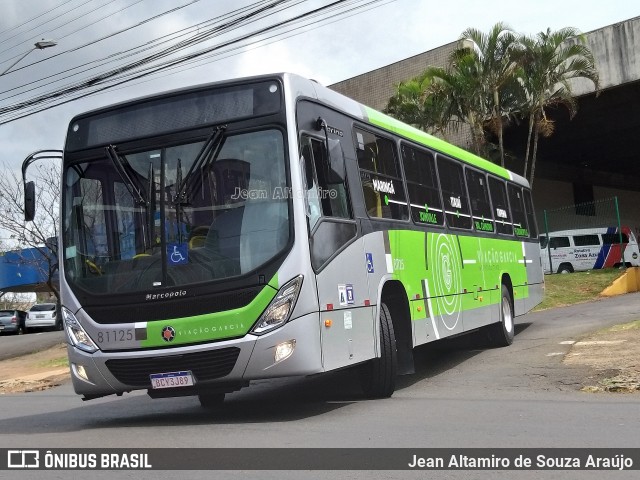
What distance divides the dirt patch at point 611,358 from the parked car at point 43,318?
35.9 m

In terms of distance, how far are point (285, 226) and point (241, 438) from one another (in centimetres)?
207

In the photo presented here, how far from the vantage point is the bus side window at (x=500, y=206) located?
1639 cm

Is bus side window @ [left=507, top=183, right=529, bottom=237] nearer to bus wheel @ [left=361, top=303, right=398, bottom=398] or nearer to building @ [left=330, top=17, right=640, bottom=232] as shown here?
bus wheel @ [left=361, top=303, right=398, bottom=398]

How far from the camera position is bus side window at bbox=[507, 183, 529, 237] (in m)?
17.9

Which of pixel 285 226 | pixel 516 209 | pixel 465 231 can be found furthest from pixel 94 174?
pixel 516 209

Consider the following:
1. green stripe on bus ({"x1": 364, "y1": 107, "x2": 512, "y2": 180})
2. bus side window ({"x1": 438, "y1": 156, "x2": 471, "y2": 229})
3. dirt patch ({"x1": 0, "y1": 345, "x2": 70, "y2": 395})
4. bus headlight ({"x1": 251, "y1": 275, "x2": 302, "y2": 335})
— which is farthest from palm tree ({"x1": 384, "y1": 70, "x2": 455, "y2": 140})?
bus headlight ({"x1": 251, "y1": 275, "x2": 302, "y2": 335})

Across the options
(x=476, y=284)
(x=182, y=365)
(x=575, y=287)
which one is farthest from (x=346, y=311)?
(x=575, y=287)

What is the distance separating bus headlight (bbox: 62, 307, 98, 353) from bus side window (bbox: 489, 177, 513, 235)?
361 inches

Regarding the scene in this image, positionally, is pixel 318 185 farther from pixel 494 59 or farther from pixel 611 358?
pixel 494 59

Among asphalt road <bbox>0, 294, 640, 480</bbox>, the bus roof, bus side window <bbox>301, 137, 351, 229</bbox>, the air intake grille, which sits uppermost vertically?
the bus roof

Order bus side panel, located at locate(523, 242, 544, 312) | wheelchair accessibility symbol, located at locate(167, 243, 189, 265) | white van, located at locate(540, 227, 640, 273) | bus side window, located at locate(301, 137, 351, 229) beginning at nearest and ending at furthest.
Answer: wheelchair accessibility symbol, located at locate(167, 243, 189, 265), bus side window, located at locate(301, 137, 351, 229), bus side panel, located at locate(523, 242, 544, 312), white van, located at locate(540, 227, 640, 273)

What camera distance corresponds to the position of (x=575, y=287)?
2778 cm
